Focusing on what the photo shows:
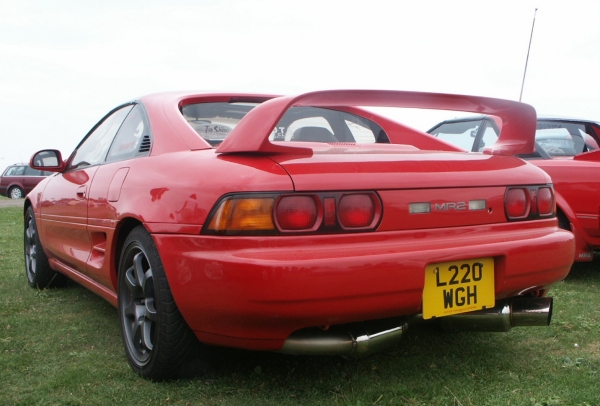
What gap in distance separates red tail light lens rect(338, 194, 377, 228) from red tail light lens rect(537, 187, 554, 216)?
2.88 ft

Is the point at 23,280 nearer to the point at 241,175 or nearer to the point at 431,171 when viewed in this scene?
the point at 241,175

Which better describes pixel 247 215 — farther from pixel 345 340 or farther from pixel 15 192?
pixel 15 192

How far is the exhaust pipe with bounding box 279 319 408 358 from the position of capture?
2172 millimetres

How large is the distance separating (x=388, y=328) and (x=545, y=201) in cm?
95

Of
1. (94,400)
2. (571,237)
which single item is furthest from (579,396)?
(94,400)

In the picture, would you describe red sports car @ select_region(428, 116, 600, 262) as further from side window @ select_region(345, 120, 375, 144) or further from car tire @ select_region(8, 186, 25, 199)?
car tire @ select_region(8, 186, 25, 199)

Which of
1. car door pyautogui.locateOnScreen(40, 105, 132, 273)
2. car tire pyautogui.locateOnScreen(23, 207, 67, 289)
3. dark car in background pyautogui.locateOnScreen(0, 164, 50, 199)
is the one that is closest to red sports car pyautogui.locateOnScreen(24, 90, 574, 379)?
car door pyautogui.locateOnScreen(40, 105, 132, 273)

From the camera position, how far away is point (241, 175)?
2.12 meters

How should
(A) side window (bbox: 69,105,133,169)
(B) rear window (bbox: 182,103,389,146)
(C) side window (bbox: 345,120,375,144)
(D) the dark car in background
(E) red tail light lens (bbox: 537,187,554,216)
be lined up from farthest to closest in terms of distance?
(D) the dark car in background
(A) side window (bbox: 69,105,133,169)
(C) side window (bbox: 345,120,375,144)
(B) rear window (bbox: 182,103,389,146)
(E) red tail light lens (bbox: 537,187,554,216)

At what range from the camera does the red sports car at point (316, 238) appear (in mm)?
2061

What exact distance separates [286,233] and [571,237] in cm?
133

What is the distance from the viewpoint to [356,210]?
216cm

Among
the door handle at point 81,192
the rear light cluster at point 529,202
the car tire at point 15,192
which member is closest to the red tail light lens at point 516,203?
the rear light cluster at point 529,202

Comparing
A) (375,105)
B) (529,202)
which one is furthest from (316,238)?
(529,202)
